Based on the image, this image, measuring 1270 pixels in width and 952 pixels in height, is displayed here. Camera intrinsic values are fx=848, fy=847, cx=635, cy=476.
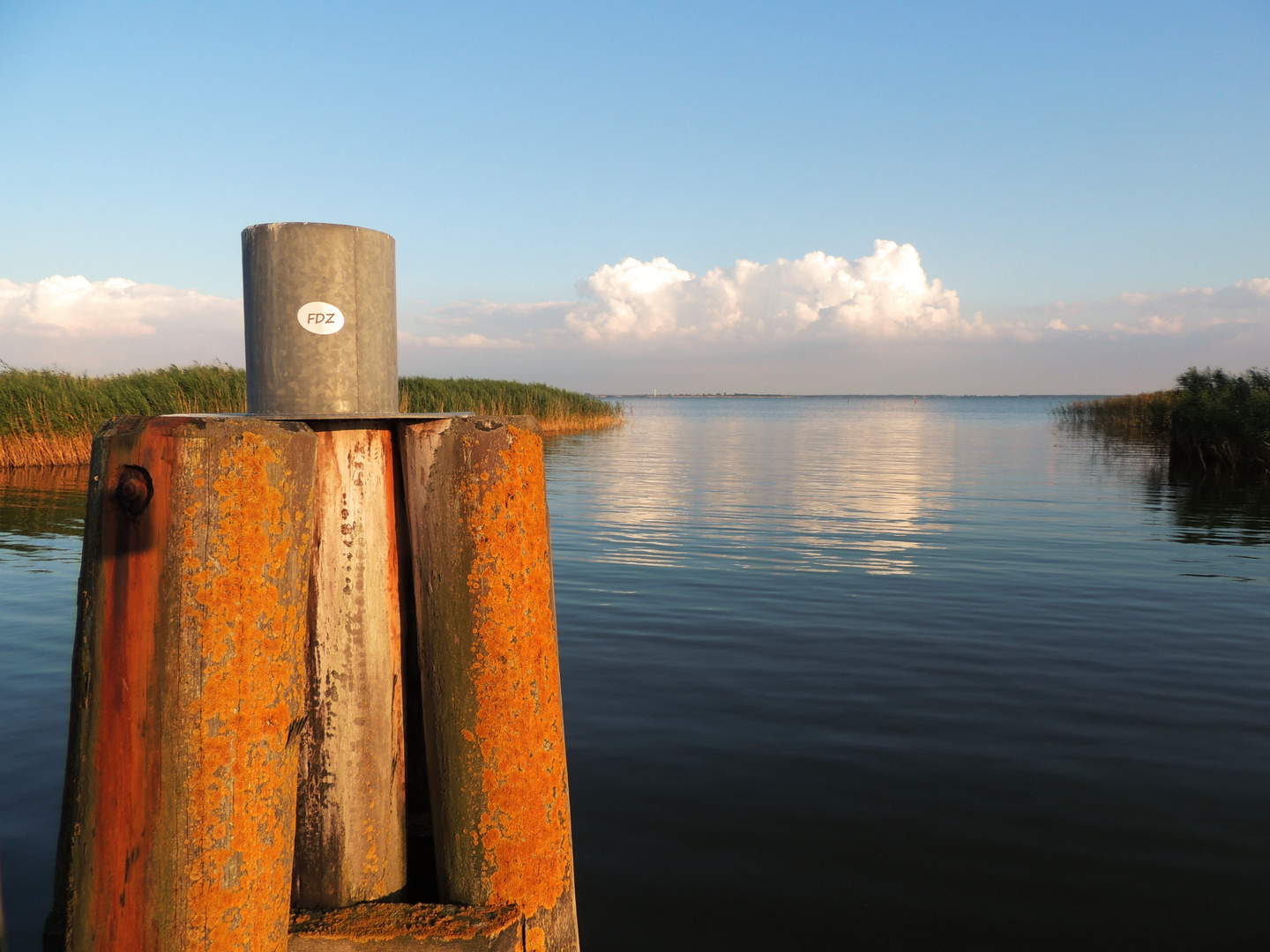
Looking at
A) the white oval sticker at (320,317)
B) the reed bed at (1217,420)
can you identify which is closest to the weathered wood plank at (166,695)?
the white oval sticker at (320,317)

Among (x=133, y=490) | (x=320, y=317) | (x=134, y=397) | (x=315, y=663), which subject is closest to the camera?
(x=133, y=490)

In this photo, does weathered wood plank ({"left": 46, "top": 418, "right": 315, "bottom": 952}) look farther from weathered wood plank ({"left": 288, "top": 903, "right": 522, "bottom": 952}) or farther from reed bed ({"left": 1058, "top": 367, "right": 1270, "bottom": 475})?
reed bed ({"left": 1058, "top": 367, "right": 1270, "bottom": 475})

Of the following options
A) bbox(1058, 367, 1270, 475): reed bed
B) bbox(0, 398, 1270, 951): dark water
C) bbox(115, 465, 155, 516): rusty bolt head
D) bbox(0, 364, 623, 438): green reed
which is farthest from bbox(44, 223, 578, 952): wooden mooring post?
bbox(1058, 367, 1270, 475): reed bed

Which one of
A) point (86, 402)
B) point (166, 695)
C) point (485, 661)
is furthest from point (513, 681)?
point (86, 402)

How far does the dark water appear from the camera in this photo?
3.49 m

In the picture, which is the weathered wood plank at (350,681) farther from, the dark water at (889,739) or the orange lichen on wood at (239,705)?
the dark water at (889,739)

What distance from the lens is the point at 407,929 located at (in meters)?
2.20

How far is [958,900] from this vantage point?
3500mm

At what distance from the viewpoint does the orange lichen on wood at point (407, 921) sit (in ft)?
7.20

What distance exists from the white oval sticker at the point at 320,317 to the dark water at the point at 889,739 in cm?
252

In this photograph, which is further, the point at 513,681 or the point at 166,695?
the point at 513,681

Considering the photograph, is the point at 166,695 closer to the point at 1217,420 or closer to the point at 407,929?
the point at 407,929

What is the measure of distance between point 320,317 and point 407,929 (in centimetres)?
173

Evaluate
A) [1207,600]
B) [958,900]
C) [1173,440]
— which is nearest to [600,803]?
[958,900]
